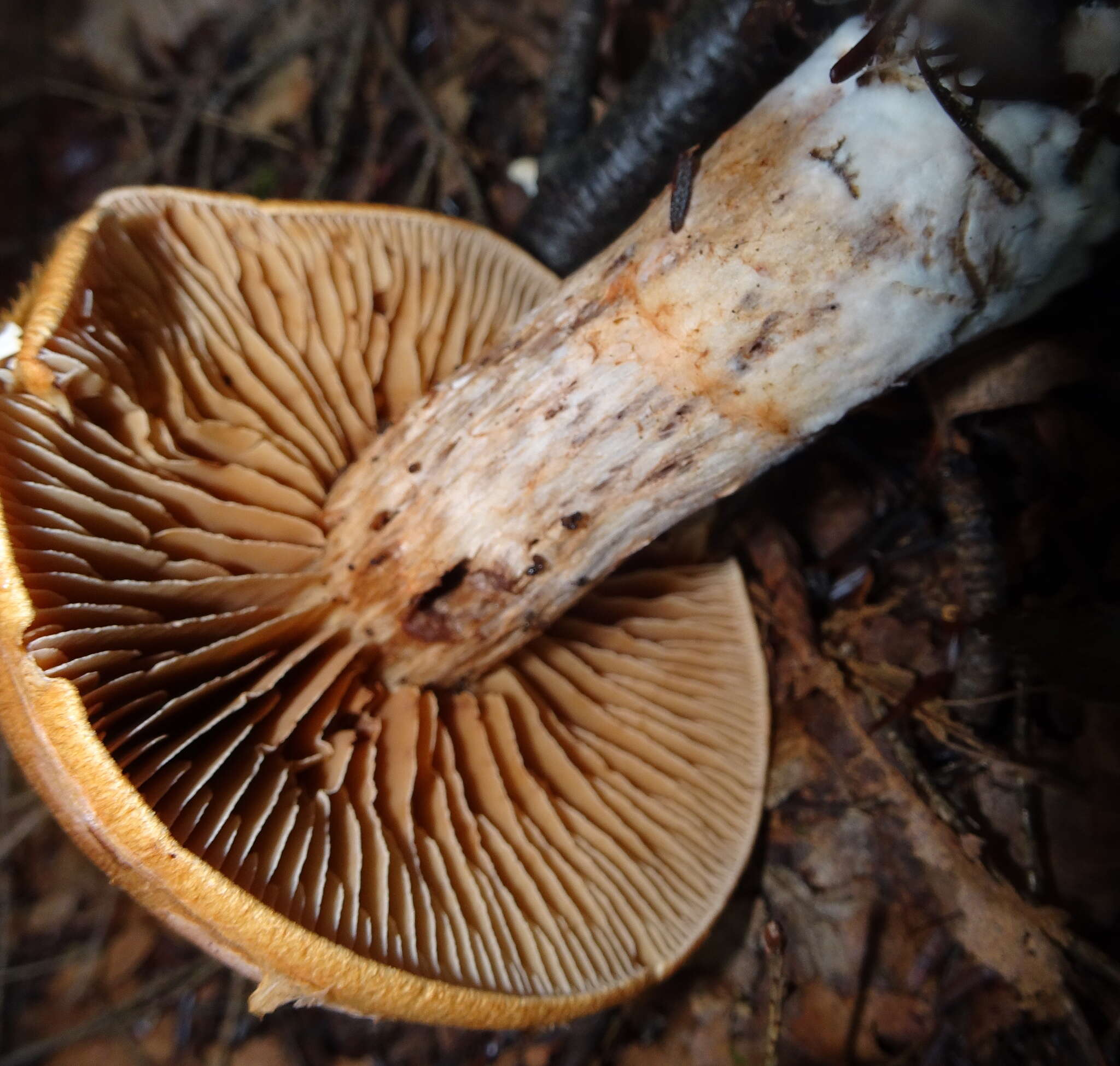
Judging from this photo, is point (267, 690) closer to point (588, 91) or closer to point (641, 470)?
point (641, 470)

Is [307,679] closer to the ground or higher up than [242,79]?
closer to the ground

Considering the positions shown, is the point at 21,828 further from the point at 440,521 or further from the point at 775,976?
the point at 775,976

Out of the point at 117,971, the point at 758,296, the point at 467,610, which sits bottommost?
the point at 117,971

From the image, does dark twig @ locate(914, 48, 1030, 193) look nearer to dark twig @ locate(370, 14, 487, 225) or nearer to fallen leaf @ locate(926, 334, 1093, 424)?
fallen leaf @ locate(926, 334, 1093, 424)

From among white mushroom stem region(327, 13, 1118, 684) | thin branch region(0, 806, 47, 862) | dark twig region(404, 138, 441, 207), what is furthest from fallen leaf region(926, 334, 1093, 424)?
thin branch region(0, 806, 47, 862)

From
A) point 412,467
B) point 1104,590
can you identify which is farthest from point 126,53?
point 1104,590

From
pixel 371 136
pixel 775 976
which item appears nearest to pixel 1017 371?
pixel 775 976

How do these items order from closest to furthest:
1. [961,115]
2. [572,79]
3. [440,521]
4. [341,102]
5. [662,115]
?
[961,115] < [440,521] < [662,115] < [572,79] < [341,102]
